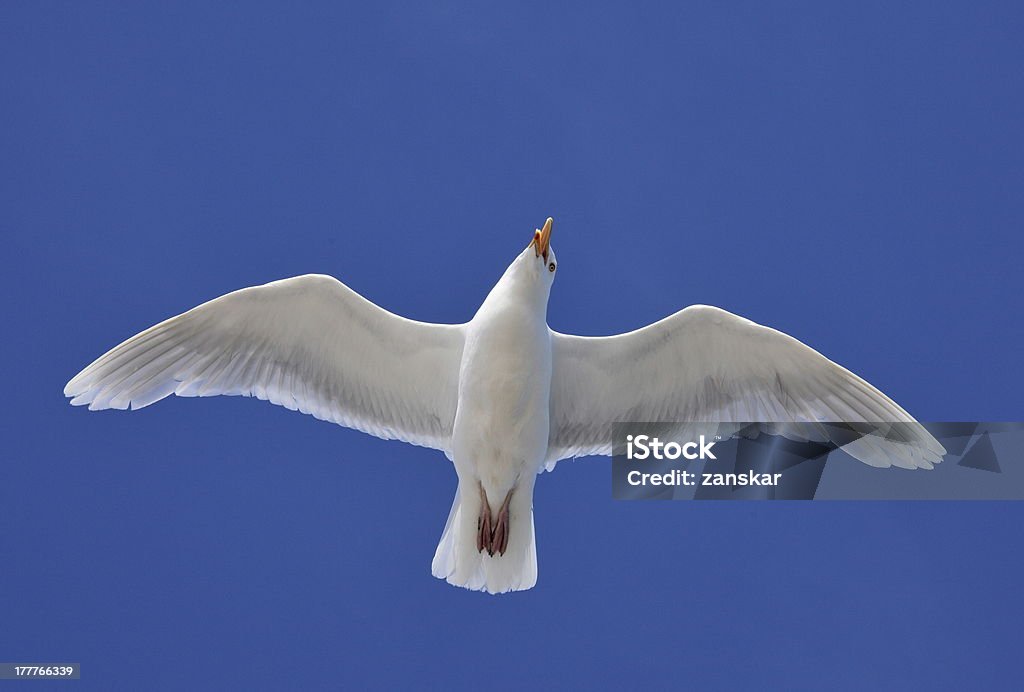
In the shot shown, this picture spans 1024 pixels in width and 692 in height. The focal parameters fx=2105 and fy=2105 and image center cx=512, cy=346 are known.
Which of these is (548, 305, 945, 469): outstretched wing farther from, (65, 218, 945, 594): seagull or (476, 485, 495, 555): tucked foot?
(476, 485, 495, 555): tucked foot

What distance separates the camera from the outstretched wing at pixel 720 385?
14.0 meters

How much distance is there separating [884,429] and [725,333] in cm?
127

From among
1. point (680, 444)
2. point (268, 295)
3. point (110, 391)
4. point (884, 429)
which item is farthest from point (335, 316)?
point (884, 429)

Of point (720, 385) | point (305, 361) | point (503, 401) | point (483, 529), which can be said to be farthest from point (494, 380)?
point (720, 385)

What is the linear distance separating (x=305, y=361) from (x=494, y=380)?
1519 millimetres

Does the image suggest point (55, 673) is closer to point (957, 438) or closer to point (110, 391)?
point (110, 391)

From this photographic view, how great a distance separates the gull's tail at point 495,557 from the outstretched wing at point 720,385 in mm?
709

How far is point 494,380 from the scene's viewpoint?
44.4ft

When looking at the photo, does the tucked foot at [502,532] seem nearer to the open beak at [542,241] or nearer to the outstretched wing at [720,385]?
the outstretched wing at [720,385]

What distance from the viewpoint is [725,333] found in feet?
45.8

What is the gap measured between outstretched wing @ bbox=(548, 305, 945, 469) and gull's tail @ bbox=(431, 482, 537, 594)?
0.71m

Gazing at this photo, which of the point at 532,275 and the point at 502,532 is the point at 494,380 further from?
the point at 502,532

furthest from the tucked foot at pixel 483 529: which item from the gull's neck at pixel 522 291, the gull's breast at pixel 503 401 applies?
the gull's neck at pixel 522 291

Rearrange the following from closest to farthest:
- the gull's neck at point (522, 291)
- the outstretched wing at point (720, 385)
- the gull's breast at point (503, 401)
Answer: the gull's breast at point (503, 401), the gull's neck at point (522, 291), the outstretched wing at point (720, 385)
